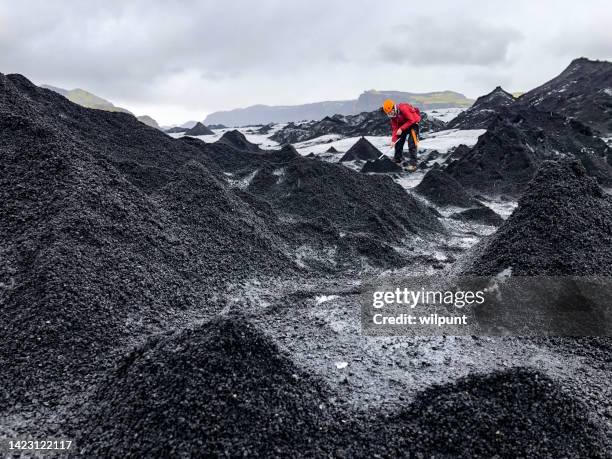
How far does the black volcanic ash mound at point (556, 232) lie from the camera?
4086 millimetres

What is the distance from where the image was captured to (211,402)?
220 cm

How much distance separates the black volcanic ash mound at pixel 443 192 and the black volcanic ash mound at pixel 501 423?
7.54 m

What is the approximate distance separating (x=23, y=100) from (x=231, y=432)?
5.65m

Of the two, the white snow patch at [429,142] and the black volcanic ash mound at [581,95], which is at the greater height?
the black volcanic ash mound at [581,95]

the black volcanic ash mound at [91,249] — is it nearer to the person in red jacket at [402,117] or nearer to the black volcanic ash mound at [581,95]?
the person in red jacket at [402,117]

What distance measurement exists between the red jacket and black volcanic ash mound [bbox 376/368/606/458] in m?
7.44

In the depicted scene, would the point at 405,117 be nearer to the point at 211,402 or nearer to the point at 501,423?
the point at 501,423

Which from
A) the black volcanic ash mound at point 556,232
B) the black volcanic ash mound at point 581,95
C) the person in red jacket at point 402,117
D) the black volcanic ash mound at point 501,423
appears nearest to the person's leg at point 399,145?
the person in red jacket at point 402,117

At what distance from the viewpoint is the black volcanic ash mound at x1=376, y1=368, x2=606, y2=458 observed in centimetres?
218

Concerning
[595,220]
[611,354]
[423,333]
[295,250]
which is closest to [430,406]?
[423,333]

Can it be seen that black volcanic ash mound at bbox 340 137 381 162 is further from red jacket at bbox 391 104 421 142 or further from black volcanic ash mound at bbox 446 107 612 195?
red jacket at bbox 391 104 421 142

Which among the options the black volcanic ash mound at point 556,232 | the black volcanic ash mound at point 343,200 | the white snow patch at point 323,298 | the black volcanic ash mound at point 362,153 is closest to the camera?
the black volcanic ash mound at point 556,232

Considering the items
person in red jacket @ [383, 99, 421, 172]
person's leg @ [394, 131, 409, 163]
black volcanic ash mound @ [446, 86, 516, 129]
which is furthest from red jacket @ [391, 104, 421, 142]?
black volcanic ash mound @ [446, 86, 516, 129]

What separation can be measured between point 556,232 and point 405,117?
550 cm
